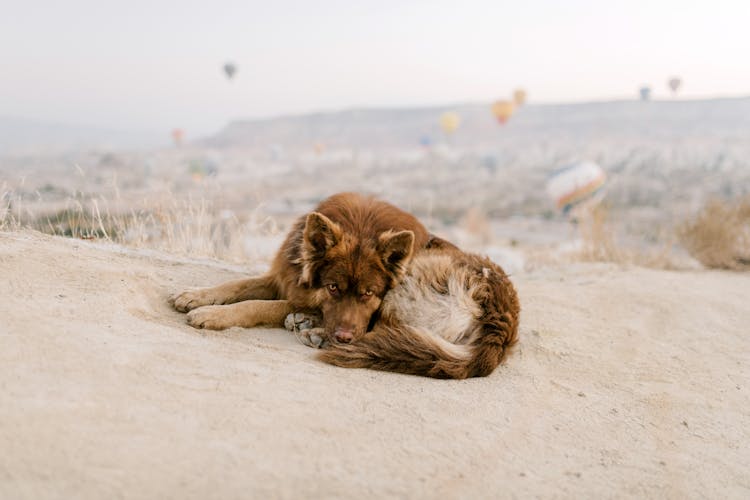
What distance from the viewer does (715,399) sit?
155 inches

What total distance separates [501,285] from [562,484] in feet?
6.08

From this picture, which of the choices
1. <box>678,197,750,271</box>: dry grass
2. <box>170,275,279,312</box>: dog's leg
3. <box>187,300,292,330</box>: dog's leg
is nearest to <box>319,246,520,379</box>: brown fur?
<box>187,300,292,330</box>: dog's leg

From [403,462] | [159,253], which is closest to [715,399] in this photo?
[403,462]

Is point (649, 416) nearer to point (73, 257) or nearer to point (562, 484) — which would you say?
point (562, 484)

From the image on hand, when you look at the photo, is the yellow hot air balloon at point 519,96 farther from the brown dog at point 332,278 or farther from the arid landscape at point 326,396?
the brown dog at point 332,278

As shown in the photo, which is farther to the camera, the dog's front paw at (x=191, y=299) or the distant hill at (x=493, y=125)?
the distant hill at (x=493, y=125)

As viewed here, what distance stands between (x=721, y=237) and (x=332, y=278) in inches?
302

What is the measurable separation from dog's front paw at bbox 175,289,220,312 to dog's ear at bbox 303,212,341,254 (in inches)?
38.0

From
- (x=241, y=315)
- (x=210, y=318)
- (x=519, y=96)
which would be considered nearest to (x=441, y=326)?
(x=241, y=315)

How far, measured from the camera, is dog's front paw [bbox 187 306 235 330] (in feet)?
13.3

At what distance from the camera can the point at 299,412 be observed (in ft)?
8.96

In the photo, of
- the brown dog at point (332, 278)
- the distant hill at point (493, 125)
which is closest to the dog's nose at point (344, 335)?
the brown dog at point (332, 278)

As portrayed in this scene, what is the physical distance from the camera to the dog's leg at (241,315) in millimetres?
4066

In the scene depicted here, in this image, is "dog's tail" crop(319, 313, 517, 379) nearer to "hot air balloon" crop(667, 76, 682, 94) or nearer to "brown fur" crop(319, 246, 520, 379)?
"brown fur" crop(319, 246, 520, 379)
